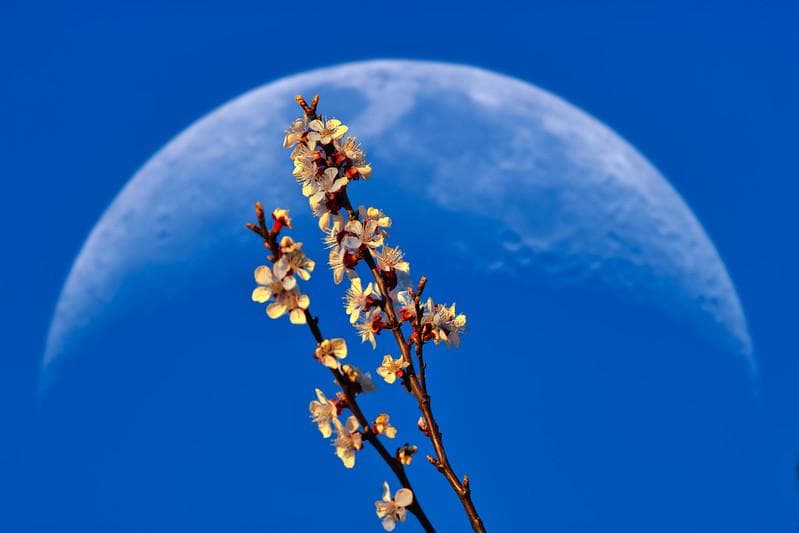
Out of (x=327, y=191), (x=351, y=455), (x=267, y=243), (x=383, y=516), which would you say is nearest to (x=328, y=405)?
(x=351, y=455)

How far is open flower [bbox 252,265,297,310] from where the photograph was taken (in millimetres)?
1974

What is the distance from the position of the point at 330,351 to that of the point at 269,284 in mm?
229

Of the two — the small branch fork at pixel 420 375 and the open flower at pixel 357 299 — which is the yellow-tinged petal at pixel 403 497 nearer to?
the small branch fork at pixel 420 375

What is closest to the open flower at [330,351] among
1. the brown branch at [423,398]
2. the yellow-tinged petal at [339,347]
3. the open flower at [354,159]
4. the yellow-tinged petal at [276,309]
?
the yellow-tinged petal at [339,347]

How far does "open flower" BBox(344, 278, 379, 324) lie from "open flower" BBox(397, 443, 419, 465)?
498 mm

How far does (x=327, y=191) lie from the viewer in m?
2.45

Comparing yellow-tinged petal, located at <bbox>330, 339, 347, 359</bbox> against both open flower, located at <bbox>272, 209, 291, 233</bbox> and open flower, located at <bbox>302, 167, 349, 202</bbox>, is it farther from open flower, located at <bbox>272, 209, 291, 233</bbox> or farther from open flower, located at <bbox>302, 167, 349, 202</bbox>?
open flower, located at <bbox>302, 167, 349, 202</bbox>

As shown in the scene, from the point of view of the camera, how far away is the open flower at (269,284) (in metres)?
1.97

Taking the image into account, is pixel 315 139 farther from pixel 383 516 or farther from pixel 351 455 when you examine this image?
pixel 383 516

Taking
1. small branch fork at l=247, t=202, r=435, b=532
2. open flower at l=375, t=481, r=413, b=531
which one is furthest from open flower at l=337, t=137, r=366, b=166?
open flower at l=375, t=481, r=413, b=531

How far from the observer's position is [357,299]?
2494 mm

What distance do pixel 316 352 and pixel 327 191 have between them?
649 mm

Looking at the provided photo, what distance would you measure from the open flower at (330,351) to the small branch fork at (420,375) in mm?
316

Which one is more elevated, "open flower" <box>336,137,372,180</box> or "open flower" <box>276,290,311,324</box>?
"open flower" <box>336,137,372,180</box>
